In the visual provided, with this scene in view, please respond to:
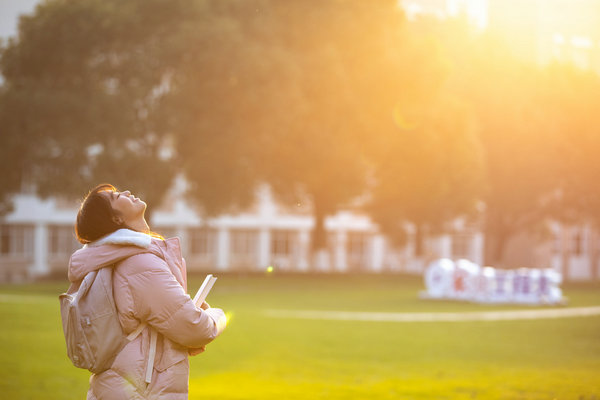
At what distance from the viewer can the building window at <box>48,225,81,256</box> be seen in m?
63.6

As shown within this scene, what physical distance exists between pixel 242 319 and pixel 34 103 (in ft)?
50.8

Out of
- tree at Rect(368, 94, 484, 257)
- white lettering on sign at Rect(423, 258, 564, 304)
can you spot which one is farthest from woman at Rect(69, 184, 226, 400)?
tree at Rect(368, 94, 484, 257)

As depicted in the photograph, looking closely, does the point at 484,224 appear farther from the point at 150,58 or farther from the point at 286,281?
the point at 150,58

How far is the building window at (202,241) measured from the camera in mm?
69750

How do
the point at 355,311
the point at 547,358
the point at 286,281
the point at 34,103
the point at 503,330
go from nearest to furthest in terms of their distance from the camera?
the point at 547,358 < the point at 503,330 < the point at 355,311 < the point at 34,103 < the point at 286,281

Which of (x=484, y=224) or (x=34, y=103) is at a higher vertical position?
(x=34, y=103)

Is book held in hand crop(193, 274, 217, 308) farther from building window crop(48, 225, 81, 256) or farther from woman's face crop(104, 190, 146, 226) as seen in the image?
building window crop(48, 225, 81, 256)

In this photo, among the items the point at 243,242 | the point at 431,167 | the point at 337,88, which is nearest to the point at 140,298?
the point at 337,88

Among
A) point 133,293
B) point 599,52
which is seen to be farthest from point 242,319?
point 599,52

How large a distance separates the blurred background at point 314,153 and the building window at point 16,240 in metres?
16.3

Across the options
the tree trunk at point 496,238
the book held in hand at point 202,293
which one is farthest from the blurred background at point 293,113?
the book held in hand at point 202,293

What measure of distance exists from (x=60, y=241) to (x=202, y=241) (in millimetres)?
11741

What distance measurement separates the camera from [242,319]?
2089 centimetres

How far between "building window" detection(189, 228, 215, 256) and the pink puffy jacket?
66.0 m
